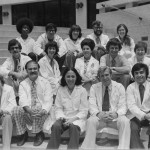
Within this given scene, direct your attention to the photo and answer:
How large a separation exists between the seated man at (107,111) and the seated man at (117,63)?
904 mm

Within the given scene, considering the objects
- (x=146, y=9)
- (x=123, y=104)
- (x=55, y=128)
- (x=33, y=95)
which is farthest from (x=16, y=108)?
(x=146, y=9)

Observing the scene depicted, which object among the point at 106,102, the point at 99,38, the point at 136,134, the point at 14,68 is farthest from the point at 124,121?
the point at 99,38

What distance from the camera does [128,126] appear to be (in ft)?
12.5

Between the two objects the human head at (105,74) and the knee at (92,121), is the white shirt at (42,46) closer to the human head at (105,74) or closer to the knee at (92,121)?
the human head at (105,74)

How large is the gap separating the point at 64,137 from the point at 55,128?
410 mm

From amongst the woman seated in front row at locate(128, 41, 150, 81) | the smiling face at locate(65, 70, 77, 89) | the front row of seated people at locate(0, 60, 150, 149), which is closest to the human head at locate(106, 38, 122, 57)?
the woman seated in front row at locate(128, 41, 150, 81)

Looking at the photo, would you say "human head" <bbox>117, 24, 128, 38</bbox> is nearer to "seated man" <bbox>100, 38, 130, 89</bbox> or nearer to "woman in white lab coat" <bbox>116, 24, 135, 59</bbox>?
"woman in white lab coat" <bbox>116, 24, 135, 59</bbox>

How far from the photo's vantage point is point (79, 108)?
421cm

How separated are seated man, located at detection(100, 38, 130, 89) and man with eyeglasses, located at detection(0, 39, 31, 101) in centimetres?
161

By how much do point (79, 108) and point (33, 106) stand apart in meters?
0.74

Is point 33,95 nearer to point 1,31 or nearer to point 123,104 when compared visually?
point 123,104

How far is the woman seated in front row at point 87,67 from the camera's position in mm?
5199

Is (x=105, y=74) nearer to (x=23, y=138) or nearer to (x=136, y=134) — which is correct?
(x=136, y=134)

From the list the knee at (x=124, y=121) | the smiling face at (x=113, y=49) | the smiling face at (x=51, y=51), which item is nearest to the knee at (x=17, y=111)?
the knee at (x=124, y=121)
